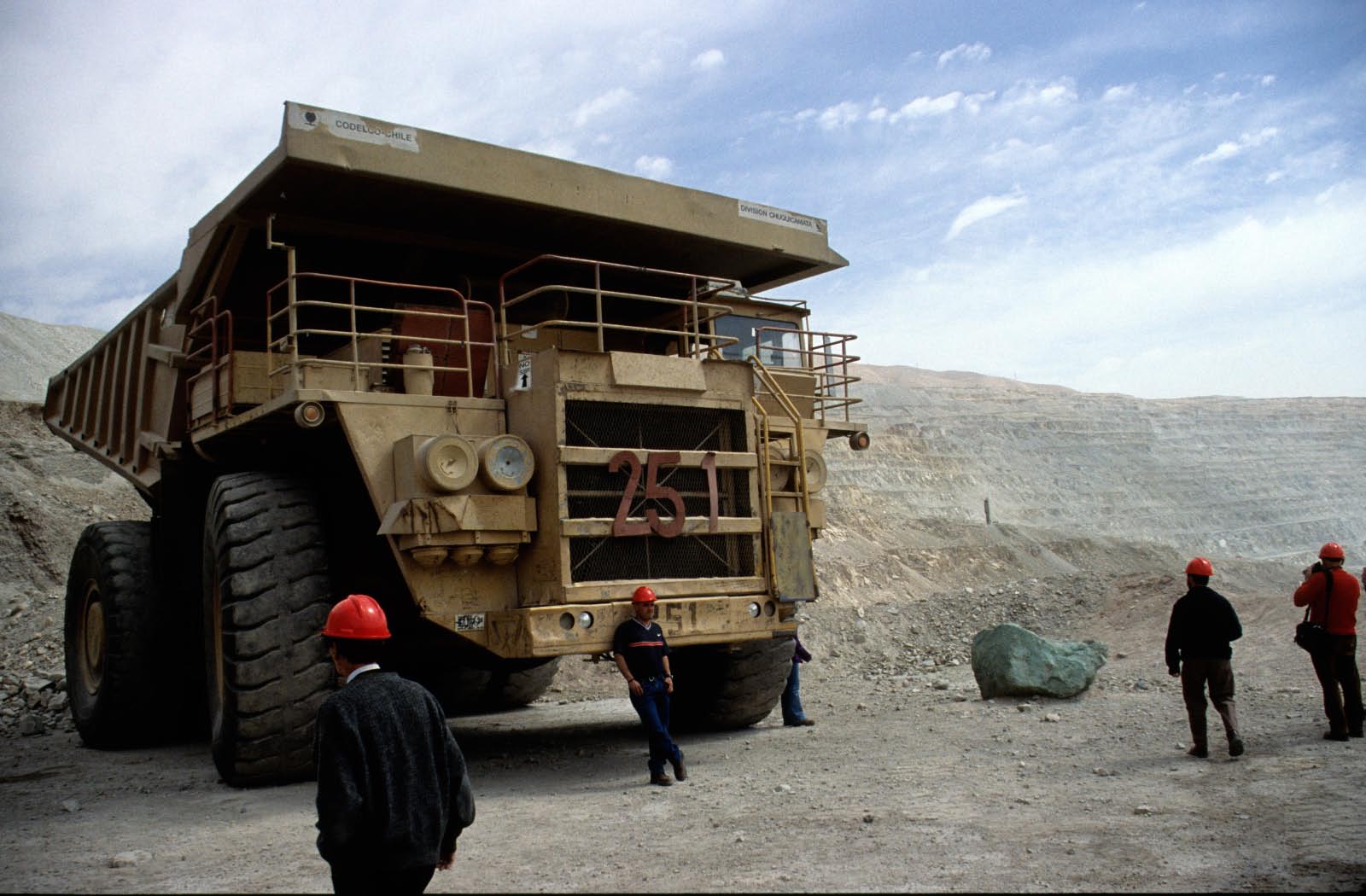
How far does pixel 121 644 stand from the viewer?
9688 mm

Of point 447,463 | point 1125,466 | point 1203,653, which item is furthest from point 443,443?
point 1125,466

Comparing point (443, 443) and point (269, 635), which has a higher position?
point (443, 443)

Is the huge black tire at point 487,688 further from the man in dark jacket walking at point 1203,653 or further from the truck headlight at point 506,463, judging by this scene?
the man in dark jacket walking at point 1203,653

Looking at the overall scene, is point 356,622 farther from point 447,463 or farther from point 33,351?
point 33,351

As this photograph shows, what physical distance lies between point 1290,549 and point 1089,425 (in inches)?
424

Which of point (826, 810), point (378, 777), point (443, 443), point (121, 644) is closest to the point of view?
point (378, 777)

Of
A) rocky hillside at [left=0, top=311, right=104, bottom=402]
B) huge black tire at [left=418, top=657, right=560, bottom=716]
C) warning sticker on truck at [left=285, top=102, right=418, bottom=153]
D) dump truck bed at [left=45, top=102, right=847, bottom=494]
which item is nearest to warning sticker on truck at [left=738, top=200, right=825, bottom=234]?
dump truck bed at [left=45, top=102, right=847, bottom=494]

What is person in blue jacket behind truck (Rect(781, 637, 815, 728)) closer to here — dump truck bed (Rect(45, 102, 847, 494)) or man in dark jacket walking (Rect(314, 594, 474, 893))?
dump truck bed (Rect(45, 102, 847, 494))

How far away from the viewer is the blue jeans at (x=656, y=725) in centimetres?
752

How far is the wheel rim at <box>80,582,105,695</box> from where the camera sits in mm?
10203

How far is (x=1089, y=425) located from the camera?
5553cm

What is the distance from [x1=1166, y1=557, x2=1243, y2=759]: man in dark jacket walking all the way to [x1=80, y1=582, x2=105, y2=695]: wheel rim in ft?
27.5

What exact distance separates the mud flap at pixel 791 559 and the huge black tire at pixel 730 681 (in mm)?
1217

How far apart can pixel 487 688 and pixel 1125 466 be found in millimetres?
45254
